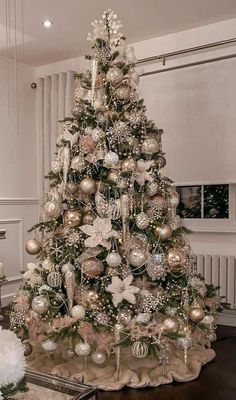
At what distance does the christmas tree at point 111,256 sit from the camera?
2.25 meters

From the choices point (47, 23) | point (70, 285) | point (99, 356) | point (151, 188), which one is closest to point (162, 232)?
point (151, 188)

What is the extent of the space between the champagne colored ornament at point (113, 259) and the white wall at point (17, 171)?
2.20 metres

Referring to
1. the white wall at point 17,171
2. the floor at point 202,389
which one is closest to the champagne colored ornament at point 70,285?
the floor at point 202,389

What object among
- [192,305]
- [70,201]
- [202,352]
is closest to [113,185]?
[70,201]

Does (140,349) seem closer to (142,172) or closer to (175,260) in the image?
(175,260)

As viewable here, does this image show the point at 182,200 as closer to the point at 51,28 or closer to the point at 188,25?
the point at 188,25

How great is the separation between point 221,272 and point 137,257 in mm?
1383

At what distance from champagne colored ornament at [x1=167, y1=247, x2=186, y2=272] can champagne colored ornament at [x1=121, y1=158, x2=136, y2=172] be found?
1.75 ft

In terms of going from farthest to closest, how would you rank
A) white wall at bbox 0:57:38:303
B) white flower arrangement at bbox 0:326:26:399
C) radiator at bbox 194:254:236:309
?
1. white wall at bbox 0:57:38:303
2. radiator at bbox 194:254:236:309
3. white flower arrangement at bbox 0:326:26:399

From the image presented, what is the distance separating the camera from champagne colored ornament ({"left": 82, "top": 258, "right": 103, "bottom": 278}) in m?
2.27

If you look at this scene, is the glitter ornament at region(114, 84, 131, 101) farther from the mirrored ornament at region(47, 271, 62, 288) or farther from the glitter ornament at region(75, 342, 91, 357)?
the glitter ornament at region(75, 342, 91, 357)

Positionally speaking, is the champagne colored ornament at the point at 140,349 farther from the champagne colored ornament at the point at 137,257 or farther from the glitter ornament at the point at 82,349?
the champagne colored ornament at the point at 137,257

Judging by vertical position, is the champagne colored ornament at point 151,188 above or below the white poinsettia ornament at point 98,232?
above

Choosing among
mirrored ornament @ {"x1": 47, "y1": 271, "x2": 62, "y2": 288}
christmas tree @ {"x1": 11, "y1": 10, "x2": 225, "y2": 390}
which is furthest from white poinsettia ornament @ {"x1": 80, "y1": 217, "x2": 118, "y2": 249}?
mirrored ornament @ {"x1": 47, "y1": 271, "x2": 62, "y2": 288}
